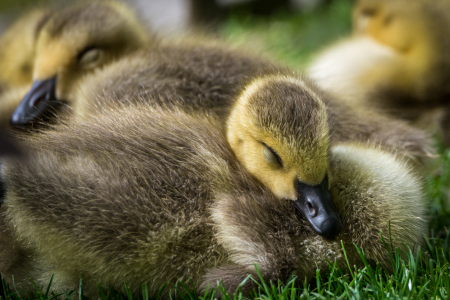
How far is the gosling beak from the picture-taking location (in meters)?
1.62

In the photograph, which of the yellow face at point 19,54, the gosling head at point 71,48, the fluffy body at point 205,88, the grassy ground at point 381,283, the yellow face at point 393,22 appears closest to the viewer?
the grassy ground at point 381,283

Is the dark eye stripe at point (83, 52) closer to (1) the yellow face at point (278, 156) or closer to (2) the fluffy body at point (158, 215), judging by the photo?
(2) the fluffy body at point (158, 215)

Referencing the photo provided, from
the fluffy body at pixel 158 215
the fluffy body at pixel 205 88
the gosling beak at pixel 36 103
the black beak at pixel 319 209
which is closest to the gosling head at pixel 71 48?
the gosling beak at pixel 36 103

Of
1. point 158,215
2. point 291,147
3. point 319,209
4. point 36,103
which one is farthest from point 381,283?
point 36,103

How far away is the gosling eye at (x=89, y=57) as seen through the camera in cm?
187

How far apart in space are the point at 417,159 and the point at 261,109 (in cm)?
72

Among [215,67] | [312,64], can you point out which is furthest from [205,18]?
[215,67]

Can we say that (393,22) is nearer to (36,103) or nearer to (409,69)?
(409,69)

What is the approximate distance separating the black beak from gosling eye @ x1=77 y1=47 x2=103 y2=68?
1026 mm

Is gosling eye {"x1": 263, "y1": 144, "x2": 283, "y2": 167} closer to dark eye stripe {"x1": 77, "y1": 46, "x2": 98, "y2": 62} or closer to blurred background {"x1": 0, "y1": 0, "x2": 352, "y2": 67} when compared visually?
dark eye stripe {"x1": 77, "y1": 46, "x2": 98, "y2": 62}

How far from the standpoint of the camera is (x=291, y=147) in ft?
3.95

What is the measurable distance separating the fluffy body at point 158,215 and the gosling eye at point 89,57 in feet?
2.03

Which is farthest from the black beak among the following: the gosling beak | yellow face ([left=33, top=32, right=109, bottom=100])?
yellow face ([left=33, top=32, right=109, bottom=100])

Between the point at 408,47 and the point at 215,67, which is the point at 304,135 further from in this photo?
the point at 408,47
